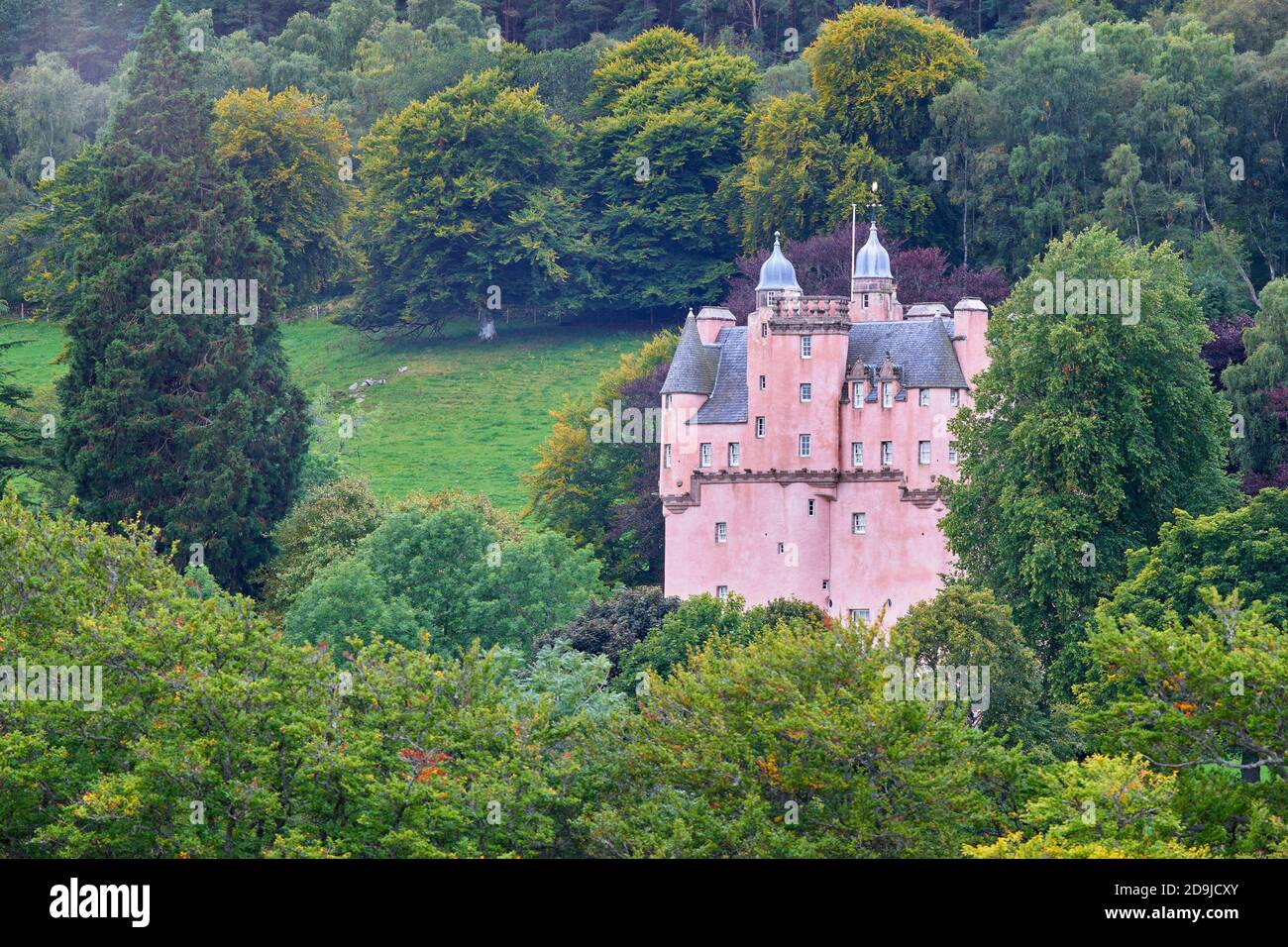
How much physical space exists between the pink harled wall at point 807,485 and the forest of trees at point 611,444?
198 inches

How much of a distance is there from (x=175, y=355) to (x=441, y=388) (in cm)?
2862

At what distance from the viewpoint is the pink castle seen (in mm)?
103938

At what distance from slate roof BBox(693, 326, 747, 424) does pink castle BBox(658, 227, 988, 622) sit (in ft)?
0.24

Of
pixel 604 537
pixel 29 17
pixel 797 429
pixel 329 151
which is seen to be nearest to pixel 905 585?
pixel 797 429

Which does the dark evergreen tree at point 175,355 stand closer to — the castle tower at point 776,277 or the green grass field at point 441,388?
the green grass field at point 441,388

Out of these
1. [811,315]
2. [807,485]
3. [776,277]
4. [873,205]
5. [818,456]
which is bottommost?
[807,485]

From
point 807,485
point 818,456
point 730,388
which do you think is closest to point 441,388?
point 730,388

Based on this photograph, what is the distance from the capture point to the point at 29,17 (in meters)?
187

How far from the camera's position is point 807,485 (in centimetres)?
10588

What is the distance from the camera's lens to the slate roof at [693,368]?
10800 cm

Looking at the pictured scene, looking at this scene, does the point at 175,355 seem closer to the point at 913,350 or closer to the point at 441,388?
the point at 913,350

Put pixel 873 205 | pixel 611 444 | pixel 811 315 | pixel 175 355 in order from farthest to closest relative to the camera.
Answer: pixel 873 205, pixel 611 444, pixel 175 355, pixel 811 315

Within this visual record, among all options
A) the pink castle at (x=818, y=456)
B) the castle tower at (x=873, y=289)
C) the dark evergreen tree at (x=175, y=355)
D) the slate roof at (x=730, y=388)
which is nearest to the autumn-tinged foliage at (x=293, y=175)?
the dark evergreen tree at (x=175, y=355)

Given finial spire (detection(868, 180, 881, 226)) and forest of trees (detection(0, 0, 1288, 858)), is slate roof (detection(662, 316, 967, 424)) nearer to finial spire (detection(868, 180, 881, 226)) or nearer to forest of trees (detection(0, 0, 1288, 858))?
forest of trees (detection(0, 0, 1288, 858))
